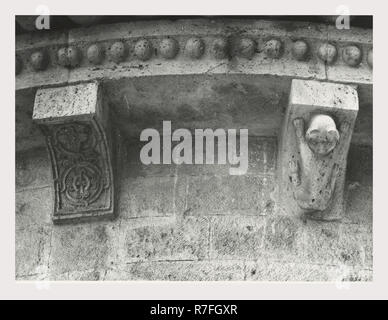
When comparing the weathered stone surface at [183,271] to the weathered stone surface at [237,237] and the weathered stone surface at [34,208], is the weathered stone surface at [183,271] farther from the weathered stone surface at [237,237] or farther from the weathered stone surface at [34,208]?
the weathered stone surface at [34,208]

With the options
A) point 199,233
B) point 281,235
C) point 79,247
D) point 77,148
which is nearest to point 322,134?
point 281,235

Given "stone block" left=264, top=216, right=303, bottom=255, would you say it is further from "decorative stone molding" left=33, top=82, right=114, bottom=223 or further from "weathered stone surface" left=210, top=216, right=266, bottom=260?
"decorative stone molding" left=33, top=82, right=114, bottom=223

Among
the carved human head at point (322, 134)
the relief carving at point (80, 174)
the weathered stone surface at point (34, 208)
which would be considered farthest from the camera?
the weathered stone surface at point (34, 208)

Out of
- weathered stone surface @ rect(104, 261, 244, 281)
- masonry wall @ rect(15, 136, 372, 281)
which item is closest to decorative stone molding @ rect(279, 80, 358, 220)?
masonry wall @ rect(15, 136, 372, 281)

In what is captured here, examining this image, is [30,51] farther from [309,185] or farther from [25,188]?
[309,185]

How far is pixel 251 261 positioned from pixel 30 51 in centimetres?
148

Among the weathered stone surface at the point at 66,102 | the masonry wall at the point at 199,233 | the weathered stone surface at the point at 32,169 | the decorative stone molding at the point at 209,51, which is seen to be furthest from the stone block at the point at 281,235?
the weathered stone surface at the point at 32,169

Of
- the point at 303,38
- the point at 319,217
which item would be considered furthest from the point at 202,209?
the point at 303,38

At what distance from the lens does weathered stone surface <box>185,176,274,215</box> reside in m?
6.06

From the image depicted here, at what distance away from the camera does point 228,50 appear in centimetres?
583

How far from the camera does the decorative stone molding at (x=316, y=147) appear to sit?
5801mm

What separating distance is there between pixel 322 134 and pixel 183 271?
93cm

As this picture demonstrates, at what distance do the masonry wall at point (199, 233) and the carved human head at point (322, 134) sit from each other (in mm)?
376

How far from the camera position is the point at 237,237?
600cm
